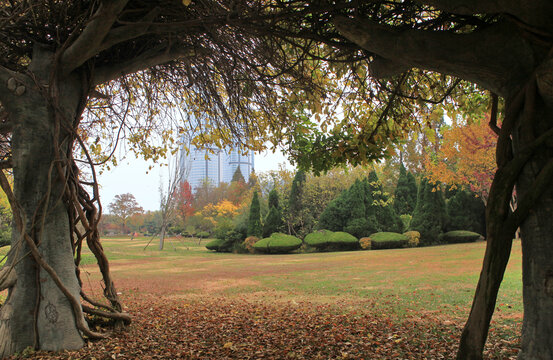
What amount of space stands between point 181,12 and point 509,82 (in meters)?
2.92

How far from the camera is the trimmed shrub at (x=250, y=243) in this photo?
1957 cm

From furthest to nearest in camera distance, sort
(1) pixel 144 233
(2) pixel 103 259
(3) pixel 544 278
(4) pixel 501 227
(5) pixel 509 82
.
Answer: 1. (1) pixel 144 233
2. (2) pixel 103 259
3. (5) pixel 509 82
4. (4) pixel 501 227
5. (3) pixel 544 278

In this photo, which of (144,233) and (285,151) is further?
(144,233)

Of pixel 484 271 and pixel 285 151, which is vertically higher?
pixel 285 151

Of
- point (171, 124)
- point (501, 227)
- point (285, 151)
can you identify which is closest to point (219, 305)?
point (285, 151)

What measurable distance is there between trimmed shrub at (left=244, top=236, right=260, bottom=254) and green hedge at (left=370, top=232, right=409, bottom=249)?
6.67m

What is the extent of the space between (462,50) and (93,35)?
3.08 m

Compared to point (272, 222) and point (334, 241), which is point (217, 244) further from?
point (334, 241)

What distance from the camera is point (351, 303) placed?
5785 millimetres

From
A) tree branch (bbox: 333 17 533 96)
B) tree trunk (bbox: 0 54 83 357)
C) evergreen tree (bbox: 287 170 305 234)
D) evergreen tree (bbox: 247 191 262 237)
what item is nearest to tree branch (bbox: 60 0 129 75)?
tree trunk (bbox: 0 54 83 357)

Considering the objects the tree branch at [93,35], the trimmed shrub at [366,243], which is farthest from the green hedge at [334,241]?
the tree branch at [93,35]

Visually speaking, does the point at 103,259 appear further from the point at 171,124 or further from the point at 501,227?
the point at 501,227

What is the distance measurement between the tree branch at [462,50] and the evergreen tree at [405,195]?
69.8ft

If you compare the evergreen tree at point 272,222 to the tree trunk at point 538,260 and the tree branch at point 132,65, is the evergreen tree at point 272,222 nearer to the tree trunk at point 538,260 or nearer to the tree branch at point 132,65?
the tree branch at point 132,65
